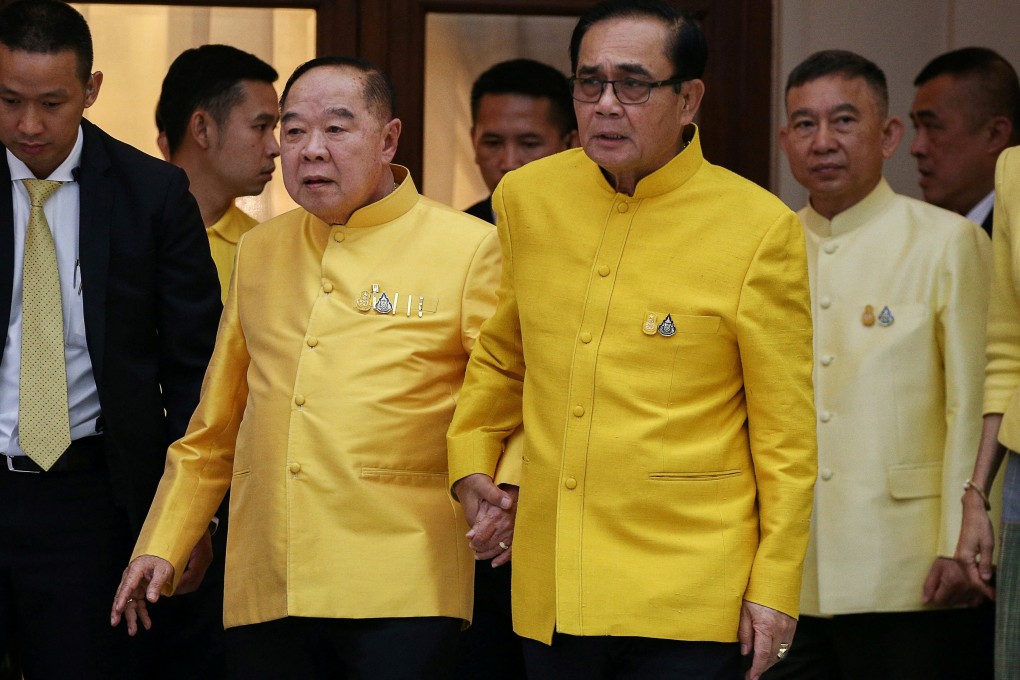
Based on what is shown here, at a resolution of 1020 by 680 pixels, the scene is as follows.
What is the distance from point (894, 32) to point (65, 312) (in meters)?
2.84

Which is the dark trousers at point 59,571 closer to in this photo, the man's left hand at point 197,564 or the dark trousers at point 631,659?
the man's left hand at point 197,564

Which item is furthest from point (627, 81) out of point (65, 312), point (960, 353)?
point (65, 312)

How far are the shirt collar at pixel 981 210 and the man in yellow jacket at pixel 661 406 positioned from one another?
185 centimetres

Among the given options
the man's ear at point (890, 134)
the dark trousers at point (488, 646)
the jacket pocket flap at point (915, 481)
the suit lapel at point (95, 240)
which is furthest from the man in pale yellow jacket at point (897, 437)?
the suit lapel at point (95, 240)

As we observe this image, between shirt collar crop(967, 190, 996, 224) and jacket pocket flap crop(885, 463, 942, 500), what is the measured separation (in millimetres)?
1002

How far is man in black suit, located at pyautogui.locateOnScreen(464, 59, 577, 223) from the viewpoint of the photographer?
4.54 metres

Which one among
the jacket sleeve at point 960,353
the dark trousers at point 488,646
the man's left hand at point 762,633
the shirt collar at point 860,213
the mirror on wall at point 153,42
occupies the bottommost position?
the dark trousers at point 488,646

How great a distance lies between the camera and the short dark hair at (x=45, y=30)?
340 centimetres

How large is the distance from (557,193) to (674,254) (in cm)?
30

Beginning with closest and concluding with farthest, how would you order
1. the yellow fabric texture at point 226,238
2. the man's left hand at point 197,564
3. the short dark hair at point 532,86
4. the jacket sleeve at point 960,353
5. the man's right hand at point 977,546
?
the man's right hand at point 977,546 < the man's left hand at point 197,564 < the jacket sleeve at point 960,353 < the yellow fabric texture at point 226,238 < the short dark hair at point 532,86

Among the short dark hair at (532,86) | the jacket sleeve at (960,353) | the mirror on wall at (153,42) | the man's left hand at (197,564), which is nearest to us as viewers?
the man's left hand at (197,564)

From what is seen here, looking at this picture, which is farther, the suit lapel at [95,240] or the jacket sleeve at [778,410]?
the suit lapel at [95,240]

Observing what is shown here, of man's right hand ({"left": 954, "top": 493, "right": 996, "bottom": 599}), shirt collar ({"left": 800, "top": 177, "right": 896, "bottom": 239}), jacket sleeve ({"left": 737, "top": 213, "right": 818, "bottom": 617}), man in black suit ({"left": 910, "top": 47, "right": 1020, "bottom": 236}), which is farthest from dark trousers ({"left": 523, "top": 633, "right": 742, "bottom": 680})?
man in black suit ({"left": 910, "top": 47, "right": 1020, "bottom": 236})

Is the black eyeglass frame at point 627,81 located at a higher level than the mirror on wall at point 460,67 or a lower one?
lower
